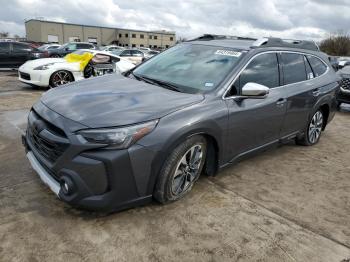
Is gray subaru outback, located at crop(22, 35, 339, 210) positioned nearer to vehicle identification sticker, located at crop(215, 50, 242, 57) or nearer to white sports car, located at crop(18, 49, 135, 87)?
vehicle identification sticker, located at crop(215, 50, 242, 57)

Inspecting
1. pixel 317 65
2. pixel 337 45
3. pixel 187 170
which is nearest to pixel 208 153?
pixel 187 170

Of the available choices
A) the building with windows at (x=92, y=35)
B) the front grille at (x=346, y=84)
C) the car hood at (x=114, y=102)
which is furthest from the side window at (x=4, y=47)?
the building with windows at (x=92, y=35)

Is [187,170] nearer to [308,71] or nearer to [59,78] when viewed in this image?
[308,71]

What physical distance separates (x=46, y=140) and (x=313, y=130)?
4.40 m

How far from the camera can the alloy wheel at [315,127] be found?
5603mm

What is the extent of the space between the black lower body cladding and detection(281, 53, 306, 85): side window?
8.63 feet

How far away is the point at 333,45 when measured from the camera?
50531mm

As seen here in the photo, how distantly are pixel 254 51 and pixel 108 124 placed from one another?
2191mm

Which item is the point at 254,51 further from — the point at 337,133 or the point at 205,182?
the point at 337,133

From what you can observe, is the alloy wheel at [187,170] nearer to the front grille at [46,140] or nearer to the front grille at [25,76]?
the front grille at [46,140]

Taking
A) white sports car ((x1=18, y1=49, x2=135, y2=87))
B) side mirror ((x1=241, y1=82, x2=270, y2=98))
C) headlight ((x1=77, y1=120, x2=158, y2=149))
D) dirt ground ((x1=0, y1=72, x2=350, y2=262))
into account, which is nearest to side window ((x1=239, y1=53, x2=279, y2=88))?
side mirror ((x1=241, y1=82, x2=270, y2=98))

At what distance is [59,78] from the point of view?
997 centimetres

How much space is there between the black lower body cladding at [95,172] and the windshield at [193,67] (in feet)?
3.76

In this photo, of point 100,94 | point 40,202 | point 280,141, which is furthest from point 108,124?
point 280,141
